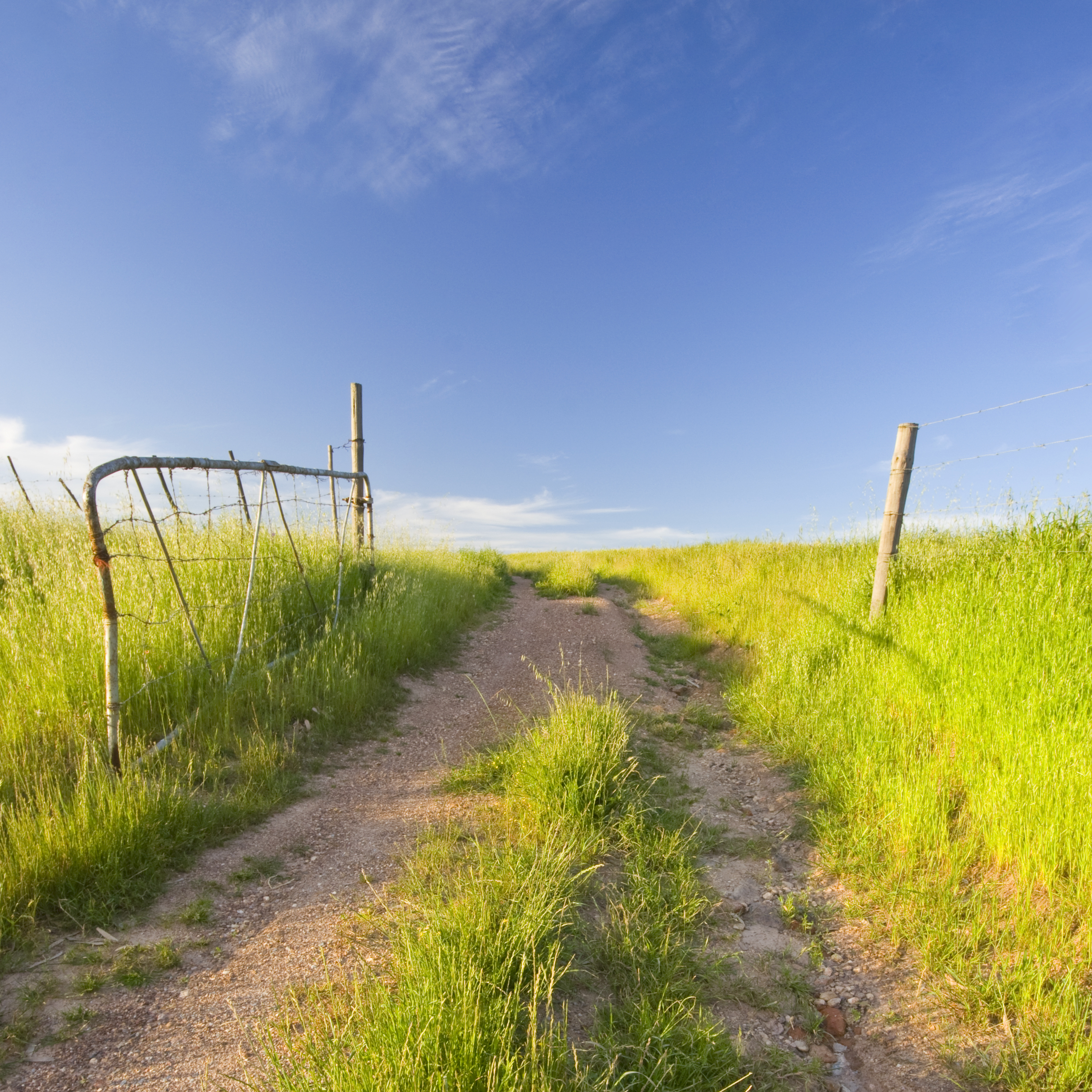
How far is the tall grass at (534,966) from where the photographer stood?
6.77 feet

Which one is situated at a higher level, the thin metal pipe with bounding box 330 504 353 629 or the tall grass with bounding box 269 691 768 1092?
the thin metal pipe with bounding box 330 504 353 629


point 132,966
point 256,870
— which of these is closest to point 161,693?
point 256,870

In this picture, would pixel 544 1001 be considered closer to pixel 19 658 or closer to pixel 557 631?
pixel 19 658

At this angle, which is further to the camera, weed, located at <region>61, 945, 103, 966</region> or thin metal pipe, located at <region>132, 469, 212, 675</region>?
thin metal pipe, located at <region>132, 469, 212, 675</region>

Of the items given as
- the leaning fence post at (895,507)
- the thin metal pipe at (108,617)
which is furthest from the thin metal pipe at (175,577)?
the leaning fence post at (895,507)

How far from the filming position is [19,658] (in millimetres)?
5395

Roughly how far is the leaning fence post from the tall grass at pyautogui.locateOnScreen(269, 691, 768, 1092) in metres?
3.93

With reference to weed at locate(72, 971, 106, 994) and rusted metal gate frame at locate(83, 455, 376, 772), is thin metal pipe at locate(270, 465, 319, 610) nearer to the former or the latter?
rusted metal gate frame at locate(83, 455, 376, 772)

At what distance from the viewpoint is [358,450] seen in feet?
35.9

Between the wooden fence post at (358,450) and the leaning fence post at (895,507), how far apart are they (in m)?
8.02

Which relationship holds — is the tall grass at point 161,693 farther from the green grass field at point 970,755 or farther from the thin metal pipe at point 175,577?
the green grass field at point 970,755

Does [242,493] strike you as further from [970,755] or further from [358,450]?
[970,755]

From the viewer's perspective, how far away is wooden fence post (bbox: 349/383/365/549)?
1076 cm

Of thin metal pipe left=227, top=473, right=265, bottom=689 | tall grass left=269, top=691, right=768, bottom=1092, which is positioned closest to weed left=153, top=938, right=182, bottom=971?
tall grass left=269, top=691, right=768, bottom=1092
